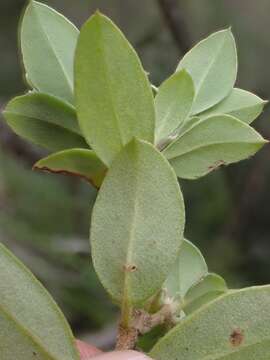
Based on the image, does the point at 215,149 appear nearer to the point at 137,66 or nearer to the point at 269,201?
the point at 137,66

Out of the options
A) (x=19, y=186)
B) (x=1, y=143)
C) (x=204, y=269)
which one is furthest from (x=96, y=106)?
(x=19, y=186)

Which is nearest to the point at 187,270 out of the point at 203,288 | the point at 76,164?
the point at 203,288

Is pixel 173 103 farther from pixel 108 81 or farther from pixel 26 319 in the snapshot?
pixel 26 319

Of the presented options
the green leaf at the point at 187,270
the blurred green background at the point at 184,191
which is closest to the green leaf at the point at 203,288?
the green leaf at the point at 187,270

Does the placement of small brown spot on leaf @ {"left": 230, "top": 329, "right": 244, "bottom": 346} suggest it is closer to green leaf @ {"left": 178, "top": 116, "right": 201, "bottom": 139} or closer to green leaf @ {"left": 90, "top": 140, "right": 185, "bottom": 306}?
green leaf @ {"left": 90, "top": 140, "right": 185, "bottom": 306}

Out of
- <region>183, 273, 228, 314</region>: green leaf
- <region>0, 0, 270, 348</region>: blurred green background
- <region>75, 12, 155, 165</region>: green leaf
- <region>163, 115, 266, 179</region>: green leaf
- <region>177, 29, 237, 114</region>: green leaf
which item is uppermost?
<region>75, 12, 155, 165</region>: green leaf

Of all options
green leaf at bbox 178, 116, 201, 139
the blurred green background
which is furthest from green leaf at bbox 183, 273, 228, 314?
the blurred green background

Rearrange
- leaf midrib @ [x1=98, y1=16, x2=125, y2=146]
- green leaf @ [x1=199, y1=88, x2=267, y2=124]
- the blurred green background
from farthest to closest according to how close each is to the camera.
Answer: the blurred green background
green leaf @ [x1=199, y1=88, x2=267, y2=124]
leaf midrib @ [x1=98, y1=16, x2=125, y2=146]

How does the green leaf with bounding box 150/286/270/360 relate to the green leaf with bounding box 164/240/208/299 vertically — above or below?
above
